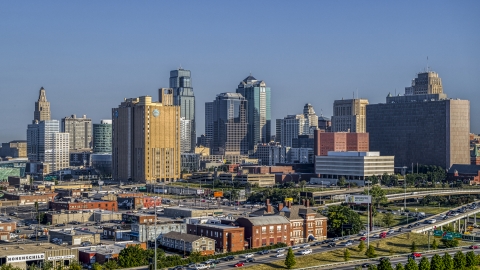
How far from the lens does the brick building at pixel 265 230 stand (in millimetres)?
83688

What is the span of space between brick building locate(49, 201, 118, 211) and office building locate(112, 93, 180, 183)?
62388mm

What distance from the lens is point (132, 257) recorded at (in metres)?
70.9

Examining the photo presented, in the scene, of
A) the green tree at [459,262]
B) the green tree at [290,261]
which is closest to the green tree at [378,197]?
the green tree at [459,262]

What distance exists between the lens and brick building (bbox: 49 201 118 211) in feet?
404

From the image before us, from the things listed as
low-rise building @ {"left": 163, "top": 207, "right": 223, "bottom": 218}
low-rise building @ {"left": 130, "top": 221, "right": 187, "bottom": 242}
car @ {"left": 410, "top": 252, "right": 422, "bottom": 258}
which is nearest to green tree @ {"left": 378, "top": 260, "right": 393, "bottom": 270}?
car @ {"left": 410, "top": 252, "right": 422, "bottom": 258}

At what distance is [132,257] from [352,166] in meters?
115

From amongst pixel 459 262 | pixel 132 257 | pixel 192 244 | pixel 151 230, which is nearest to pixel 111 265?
pixel 132 257

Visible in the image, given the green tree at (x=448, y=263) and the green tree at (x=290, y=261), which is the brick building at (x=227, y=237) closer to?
the green tree at (x=290, y=261)

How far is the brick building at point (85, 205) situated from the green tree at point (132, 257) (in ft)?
176

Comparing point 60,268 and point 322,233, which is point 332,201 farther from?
point 60,268

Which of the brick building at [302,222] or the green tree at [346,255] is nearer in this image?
the green tree at [346,255]

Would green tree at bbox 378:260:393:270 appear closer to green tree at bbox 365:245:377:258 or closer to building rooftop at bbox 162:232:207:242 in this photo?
green tree at bbox 365:245:377:258

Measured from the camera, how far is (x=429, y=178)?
17912 centimetres

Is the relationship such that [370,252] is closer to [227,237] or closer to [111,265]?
[227,237]
